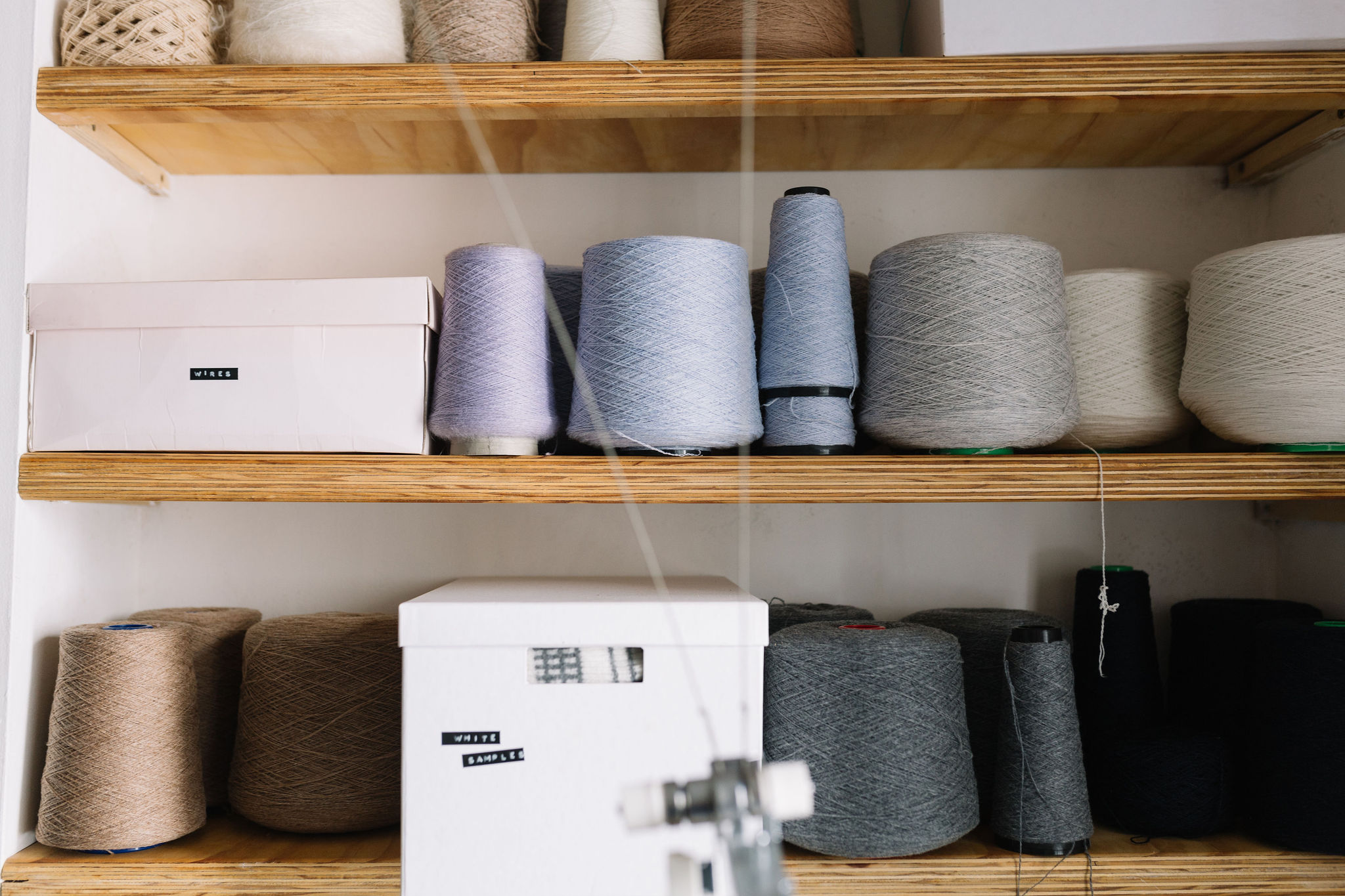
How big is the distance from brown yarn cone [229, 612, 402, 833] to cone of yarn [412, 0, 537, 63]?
612 mm

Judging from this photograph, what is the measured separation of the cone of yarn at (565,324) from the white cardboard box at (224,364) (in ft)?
0.44

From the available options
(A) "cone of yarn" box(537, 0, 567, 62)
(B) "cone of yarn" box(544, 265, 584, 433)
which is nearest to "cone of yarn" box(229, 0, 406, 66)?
(A) "cone of yarn" box(537, 0, 567, 62)

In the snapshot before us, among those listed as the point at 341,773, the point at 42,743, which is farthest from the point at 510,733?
the point at 42,743

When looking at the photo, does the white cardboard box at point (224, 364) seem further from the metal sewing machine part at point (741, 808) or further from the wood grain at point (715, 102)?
the metal sewing machine part at point (741, 808)

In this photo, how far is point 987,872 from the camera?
0.83 meters

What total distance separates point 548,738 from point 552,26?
797 millimetres

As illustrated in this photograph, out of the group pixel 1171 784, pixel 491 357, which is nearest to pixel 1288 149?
pixel 1171 784

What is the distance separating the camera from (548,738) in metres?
0.79

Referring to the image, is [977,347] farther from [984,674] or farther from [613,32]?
[613,32]

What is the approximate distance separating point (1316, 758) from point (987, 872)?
1.09 ft

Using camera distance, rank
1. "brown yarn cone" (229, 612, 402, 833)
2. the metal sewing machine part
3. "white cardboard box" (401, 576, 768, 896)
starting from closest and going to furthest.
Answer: the metal sewing machine part
"white cardboard box" (401, 576, 768, 896)
"brown yarn cone" (229, 612, 402, 833)

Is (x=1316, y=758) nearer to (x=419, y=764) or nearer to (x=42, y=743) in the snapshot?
(x=419, y=764)

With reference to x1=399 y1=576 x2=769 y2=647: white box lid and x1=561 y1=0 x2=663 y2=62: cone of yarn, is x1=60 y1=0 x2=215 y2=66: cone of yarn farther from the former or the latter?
x1=399 y1=576 x2=769 y2=647: white box lid

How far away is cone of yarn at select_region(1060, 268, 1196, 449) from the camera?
3.05 feet
